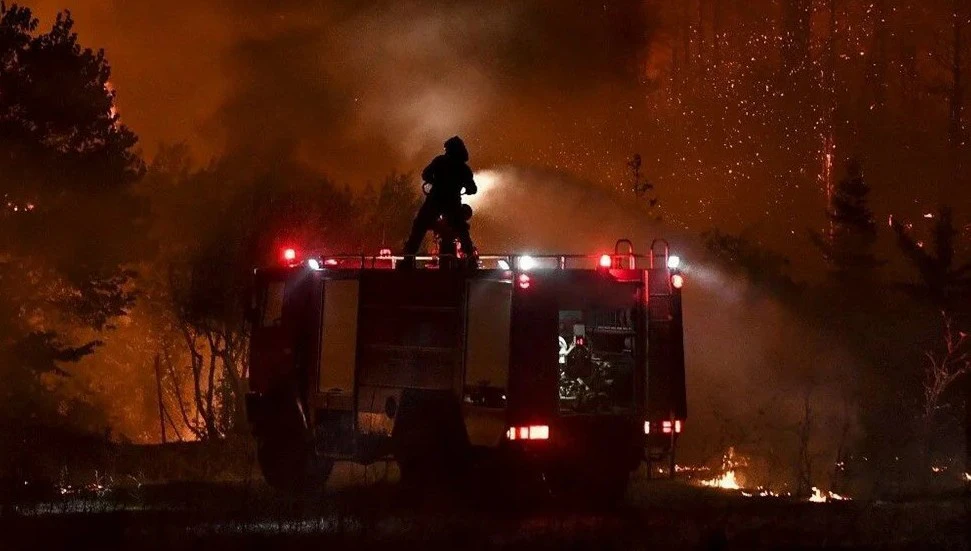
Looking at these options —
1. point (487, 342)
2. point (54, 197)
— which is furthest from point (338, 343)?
point (54, 197)

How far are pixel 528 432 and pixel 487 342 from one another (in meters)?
1.06

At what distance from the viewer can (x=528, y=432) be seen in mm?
12539

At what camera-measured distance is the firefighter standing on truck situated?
14.9 meters

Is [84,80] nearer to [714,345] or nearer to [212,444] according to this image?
[212,444]

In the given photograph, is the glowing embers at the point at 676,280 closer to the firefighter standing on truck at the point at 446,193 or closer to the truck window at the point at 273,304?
the firefighter standing on truck at the point at 446,193

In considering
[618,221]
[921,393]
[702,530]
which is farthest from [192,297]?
[921,393]

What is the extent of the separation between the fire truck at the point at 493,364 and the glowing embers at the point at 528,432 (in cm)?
2

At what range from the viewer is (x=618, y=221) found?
39938 mm

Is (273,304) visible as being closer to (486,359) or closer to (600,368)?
(486,359)

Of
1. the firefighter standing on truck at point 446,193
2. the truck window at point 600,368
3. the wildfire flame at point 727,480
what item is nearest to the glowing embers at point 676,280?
the truck window at point 600,368

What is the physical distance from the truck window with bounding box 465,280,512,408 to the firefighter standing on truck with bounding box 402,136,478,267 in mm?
1888

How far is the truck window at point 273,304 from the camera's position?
15.5 meters

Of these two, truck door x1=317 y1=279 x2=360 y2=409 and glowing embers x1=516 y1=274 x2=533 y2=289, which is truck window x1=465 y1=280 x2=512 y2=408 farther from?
truck door x1=317 y1=279 x2=360 y2=409

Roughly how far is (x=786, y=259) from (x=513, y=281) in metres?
52.1
